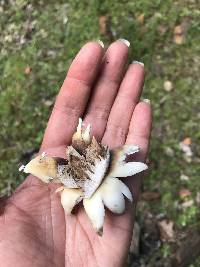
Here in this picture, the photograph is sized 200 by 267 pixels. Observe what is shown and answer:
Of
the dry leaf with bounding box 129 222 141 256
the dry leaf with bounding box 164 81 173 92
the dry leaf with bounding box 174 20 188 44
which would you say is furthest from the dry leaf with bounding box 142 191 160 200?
the dry leaf with bounding box 174 20 188 44

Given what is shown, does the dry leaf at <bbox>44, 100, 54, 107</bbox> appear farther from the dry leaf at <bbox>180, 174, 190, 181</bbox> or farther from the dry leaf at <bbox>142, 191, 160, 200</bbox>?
the dry leaf at <bbox>180, 174, 190, 181</bbox>

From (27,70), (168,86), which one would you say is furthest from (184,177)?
(27,70)

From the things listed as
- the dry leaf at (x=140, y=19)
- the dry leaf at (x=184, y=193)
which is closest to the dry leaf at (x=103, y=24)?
the dry leaf at (x=140, y=19)

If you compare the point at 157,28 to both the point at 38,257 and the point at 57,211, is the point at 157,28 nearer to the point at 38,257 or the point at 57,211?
the point at 57,211

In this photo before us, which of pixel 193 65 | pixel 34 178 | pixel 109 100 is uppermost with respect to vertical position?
pixel 193 65

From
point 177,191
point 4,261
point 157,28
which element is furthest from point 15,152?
point 4,261

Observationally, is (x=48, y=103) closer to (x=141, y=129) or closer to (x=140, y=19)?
(x=140, y=19)
